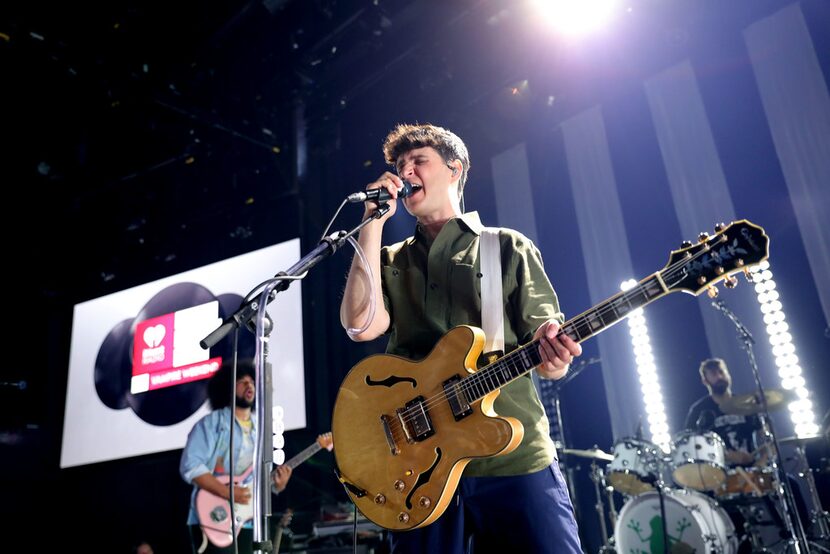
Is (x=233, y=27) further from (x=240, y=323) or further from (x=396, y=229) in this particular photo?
(x=240, y=323)

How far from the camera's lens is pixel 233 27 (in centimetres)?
594

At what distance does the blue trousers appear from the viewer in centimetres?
171

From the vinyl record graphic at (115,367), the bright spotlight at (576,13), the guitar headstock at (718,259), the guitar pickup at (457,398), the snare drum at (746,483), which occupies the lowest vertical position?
the snare drum at (746,483)

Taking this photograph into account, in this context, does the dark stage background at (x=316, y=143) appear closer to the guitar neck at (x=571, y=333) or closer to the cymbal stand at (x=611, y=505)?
the cymbal stand at (x=611, y=505)

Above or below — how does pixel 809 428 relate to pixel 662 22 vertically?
below

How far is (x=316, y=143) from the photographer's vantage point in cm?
657

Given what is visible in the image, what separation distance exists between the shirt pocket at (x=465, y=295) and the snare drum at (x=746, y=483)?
417cm

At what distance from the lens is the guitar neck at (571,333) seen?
187 centimetres

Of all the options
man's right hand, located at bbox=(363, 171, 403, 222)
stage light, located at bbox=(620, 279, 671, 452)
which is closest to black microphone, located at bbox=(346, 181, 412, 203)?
man's right hand, located at bbox=(363, 171, 403, 222)

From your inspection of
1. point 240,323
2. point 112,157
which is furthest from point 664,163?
point 112,157

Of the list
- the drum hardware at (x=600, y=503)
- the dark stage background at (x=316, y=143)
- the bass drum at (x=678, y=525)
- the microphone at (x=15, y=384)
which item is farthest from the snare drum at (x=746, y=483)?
the microphone at (x=15, y=384)

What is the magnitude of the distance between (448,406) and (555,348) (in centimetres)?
37

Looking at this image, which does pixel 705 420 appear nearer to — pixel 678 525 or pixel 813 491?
pixel 813 491

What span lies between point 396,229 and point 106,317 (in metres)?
4.18
